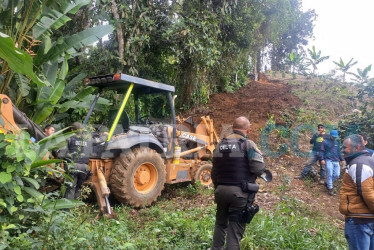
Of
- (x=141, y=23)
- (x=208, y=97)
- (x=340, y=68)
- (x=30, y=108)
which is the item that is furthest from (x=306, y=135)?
(x=340, y=68)

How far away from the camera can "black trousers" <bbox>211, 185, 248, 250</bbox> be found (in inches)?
145

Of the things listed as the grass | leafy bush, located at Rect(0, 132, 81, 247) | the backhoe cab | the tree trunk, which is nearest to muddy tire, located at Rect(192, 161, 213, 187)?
the backhoe cab

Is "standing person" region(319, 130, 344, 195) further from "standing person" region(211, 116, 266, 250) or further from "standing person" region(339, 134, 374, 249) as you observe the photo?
"standing person" region(211, 116, 266, 250)

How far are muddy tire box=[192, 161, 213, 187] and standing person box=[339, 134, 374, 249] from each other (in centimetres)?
360

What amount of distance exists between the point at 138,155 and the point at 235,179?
2.29 metres

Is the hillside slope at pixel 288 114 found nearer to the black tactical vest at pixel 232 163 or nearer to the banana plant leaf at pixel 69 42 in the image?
the black tactical vest at pixel 232 163

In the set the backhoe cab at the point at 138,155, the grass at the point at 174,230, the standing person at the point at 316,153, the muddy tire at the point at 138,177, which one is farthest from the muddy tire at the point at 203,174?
the standing person at the point at 316,153

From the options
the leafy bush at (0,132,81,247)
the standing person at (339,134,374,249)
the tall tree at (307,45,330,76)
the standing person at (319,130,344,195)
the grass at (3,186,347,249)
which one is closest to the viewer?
the leafy bush at (0,132,81,247)

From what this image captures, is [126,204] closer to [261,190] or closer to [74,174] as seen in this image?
[74,174]

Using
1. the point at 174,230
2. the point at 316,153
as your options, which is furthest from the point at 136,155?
the point at 316,153

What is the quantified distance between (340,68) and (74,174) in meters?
20.2

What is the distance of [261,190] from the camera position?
7031mm

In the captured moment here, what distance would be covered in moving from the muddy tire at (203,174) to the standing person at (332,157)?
285cm

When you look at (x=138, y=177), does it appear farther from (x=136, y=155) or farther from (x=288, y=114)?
(x=288, y=114)
